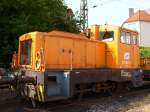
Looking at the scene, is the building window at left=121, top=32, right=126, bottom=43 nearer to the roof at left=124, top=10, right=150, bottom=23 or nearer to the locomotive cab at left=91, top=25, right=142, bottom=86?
the locomotive cab at left=91, top=25, right=142, bottom=86

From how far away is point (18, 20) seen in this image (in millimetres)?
17719

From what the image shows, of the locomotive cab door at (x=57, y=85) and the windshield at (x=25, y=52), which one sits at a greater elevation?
the windshield at (x=25, y=52)

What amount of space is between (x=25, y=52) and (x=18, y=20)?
4483 millimetres

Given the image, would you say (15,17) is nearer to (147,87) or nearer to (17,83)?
(17,83)

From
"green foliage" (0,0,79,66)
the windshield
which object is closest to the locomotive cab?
the windshield

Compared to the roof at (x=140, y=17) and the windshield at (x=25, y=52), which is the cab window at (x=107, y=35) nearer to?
the windshield at (x=25, y=52)

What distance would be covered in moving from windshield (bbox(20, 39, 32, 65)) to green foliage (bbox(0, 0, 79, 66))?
11.8 feet

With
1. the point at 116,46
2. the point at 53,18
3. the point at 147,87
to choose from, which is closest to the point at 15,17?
the point at 53,18

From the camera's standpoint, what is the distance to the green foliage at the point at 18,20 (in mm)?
17578

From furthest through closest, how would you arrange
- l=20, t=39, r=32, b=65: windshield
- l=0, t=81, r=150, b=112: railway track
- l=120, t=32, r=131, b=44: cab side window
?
l=120, t=32, r=131, b=44: cab side window, l=20, t=39, r=32, b=65: windshield, l=0, t=81, r=150, b=112: railway track

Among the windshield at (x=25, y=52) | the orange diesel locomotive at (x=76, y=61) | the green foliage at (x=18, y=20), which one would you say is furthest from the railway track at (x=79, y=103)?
the green foliage at (x=18, y=20)

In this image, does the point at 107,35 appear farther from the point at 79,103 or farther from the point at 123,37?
the point at 79,103

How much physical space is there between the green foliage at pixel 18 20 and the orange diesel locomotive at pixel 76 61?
3.62 m

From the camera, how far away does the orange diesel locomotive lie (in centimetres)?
1257
